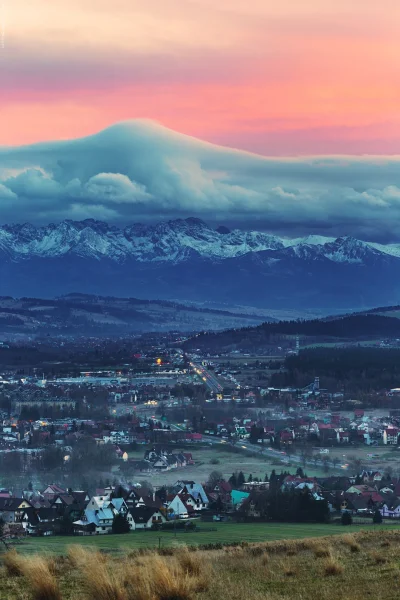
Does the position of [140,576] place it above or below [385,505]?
above

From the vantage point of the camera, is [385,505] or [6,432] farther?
[6,432]

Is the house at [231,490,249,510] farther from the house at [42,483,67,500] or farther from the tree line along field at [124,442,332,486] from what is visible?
the tree line along field at [124,442,332,486]

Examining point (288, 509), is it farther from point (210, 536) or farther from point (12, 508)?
point (12, 508)

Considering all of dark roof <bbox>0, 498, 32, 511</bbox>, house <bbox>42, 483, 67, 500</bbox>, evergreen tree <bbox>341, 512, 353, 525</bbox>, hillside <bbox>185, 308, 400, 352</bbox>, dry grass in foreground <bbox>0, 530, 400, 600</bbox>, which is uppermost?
hillside <bbox>185, 308, 400, 352</bbox>

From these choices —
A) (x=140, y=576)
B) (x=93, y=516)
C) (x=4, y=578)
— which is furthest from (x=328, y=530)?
(x=140, y=576)

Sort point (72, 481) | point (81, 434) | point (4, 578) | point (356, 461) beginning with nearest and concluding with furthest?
point (4, 578) < point (72, 481) < point (356, 461) < point (81, 434)

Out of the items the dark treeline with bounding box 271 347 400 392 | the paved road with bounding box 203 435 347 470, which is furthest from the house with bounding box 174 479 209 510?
the dark treeline with bounding box 271 347 400 392

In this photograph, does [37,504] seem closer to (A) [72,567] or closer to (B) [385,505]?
(B) [385,505]
